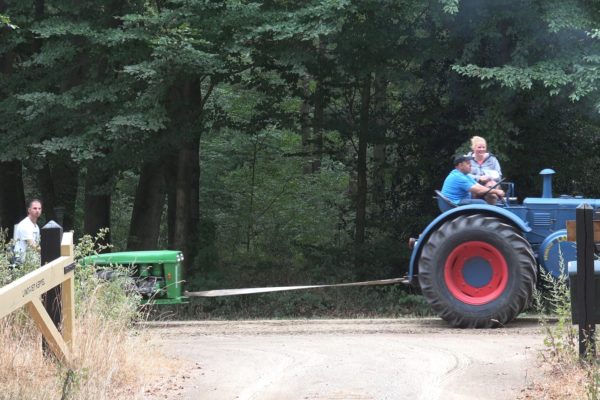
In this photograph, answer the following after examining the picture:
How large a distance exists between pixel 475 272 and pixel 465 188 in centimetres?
101

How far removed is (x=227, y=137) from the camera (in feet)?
78.9

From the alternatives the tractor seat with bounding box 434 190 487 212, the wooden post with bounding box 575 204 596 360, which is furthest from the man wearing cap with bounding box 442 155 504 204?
the wooden post with bounding box 575 204 596 360

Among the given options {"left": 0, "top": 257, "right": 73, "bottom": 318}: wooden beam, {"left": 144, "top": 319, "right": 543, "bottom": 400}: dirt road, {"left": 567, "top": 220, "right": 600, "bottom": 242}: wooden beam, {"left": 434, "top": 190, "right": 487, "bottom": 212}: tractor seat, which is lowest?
{"left": 144, "top": 319, "right": 543, "bottom": 400}: dirt road

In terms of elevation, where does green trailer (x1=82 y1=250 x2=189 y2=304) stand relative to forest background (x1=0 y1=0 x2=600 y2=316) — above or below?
below

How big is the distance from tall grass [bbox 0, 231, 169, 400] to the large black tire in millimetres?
3727

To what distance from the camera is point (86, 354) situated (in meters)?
Result: 7.54

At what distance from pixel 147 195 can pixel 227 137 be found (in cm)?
447

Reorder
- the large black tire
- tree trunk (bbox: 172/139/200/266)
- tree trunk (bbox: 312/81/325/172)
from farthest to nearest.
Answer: tree trunk (bbox: 172/139/200/266)
tree trunk (bbox: 312/81/325/172)
the large black tire

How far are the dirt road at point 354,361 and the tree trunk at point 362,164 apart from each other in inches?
347

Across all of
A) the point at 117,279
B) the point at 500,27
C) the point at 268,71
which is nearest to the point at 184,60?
the point at 268,71

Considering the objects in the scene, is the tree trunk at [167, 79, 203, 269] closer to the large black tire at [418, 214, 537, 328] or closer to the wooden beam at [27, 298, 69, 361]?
the large black tire at [418, 214, 537, 328]

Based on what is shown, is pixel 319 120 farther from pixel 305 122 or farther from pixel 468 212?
pixel 468 212

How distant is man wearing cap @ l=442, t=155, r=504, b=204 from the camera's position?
1141cm

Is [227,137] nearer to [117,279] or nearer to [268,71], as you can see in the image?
[268,71]
